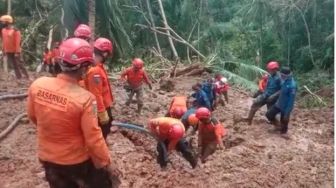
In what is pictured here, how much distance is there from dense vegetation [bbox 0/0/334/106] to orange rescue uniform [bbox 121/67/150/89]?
603 cm

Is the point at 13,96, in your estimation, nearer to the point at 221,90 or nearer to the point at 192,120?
the point at 192,120

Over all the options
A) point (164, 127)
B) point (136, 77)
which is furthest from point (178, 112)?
point (136, 77)

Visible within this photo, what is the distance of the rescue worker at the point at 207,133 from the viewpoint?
731 centimetres

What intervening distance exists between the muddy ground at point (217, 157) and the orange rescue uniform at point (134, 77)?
0.60 m

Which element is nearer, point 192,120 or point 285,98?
point 192,120

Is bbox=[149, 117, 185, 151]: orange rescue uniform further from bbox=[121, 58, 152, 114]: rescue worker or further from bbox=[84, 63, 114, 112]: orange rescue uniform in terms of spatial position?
bbox=[121, 58, 152, 114]: rescue worker

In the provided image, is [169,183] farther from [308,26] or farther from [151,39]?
[308,26]

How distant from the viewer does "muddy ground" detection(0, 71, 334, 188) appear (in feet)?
20.9

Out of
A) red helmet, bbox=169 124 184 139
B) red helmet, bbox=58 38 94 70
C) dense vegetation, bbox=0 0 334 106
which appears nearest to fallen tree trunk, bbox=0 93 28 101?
red helmet, bbox=169 124 184 139

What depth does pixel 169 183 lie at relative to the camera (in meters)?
6.16

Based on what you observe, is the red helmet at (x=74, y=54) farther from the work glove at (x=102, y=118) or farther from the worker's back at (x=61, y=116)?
the work glove at (x=102, y=118)

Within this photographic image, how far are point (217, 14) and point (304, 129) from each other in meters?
13.2

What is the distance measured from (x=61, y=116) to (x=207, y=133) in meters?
4.23

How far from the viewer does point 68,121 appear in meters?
3.63
